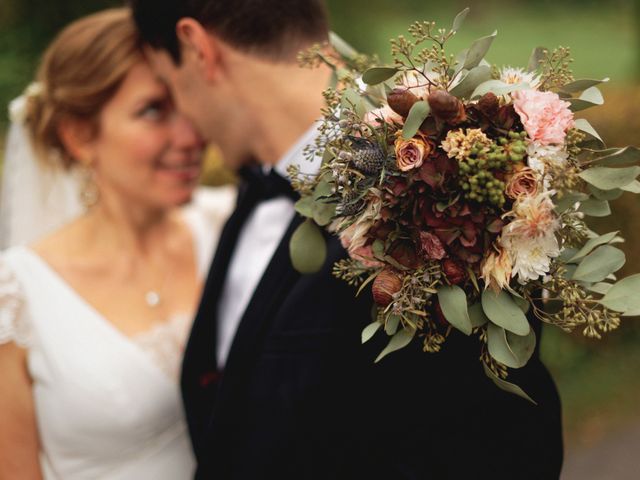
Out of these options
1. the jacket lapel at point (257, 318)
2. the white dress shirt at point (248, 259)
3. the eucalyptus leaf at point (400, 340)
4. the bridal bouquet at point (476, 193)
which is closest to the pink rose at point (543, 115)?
the bridal bouquet at point (476, 193)

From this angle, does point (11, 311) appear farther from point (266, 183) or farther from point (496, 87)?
point (496, 87)

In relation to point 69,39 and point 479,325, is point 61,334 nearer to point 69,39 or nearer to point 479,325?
point 69,39

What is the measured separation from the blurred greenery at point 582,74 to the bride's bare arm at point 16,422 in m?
3.04

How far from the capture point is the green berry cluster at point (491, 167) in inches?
53.5

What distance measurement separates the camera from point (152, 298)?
3080 mm

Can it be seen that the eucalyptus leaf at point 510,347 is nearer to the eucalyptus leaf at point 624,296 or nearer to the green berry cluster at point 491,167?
the eucalyptus leaf at point 624,296

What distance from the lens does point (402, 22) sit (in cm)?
1948

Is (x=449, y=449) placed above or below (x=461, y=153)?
below

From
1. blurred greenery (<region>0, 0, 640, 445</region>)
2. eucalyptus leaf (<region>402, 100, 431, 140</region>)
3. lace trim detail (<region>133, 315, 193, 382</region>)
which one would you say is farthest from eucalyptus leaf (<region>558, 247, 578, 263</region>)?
blurred greenery (<region>0, 0, 640, 445</region>)

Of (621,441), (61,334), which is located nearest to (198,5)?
(61,334)

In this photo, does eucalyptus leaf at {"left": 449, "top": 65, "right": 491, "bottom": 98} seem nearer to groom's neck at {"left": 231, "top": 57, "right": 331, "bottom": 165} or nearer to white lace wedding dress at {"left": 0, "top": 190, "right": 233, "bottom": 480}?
groom's neck at {"left": 231, "top": 57, "right": 331, "bottom": 165}

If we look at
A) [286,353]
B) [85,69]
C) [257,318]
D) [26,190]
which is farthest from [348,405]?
[26,190]

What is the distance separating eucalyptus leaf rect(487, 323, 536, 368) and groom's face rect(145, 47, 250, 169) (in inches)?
54.0

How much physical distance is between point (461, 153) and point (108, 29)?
6.67 ft
